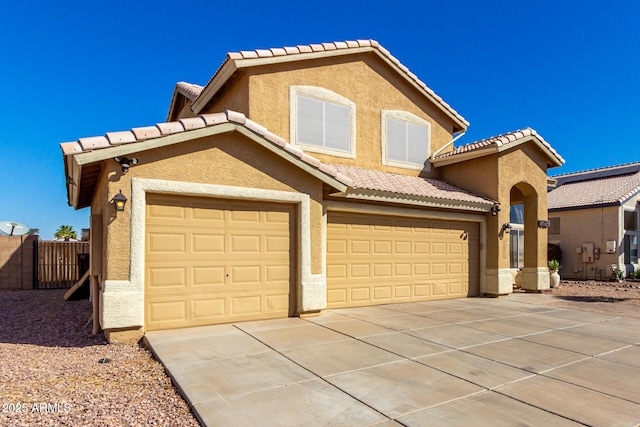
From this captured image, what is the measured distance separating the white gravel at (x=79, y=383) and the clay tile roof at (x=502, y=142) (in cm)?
1131

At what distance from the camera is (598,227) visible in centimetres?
2147

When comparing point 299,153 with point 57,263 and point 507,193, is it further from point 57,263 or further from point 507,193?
point 57,263

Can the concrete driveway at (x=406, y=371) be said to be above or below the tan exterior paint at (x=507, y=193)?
below

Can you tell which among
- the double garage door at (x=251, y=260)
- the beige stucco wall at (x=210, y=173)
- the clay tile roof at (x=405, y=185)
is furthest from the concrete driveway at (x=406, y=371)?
the clay tile roof at (x=405, y=185)

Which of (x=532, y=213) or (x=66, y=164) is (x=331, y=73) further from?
(x=532, y=213)

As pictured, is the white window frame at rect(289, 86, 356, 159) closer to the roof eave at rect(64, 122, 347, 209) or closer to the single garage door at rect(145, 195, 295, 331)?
the roof eave at rect(64, 122, 347, 209)

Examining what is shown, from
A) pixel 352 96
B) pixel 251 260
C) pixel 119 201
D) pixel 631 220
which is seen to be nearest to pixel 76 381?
pixel 119 201

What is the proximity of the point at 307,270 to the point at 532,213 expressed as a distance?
32.9 feet

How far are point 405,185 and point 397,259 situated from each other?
7.47ft

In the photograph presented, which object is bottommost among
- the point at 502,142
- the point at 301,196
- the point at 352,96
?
the point at 301,196

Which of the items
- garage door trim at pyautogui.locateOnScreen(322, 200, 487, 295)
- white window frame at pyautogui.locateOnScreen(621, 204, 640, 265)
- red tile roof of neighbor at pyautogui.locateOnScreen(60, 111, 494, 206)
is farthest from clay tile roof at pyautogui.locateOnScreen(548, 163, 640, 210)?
red tile roof of neighbor at pyautogui.locateOnScreen(60, 111, 494, 206)

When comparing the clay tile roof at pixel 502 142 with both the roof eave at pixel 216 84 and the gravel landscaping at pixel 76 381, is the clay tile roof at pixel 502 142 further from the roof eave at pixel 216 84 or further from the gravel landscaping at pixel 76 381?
the gravel landscaping at pixel 76 381

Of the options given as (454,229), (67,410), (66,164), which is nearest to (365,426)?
(67,410)

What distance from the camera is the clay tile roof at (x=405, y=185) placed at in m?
10.7
